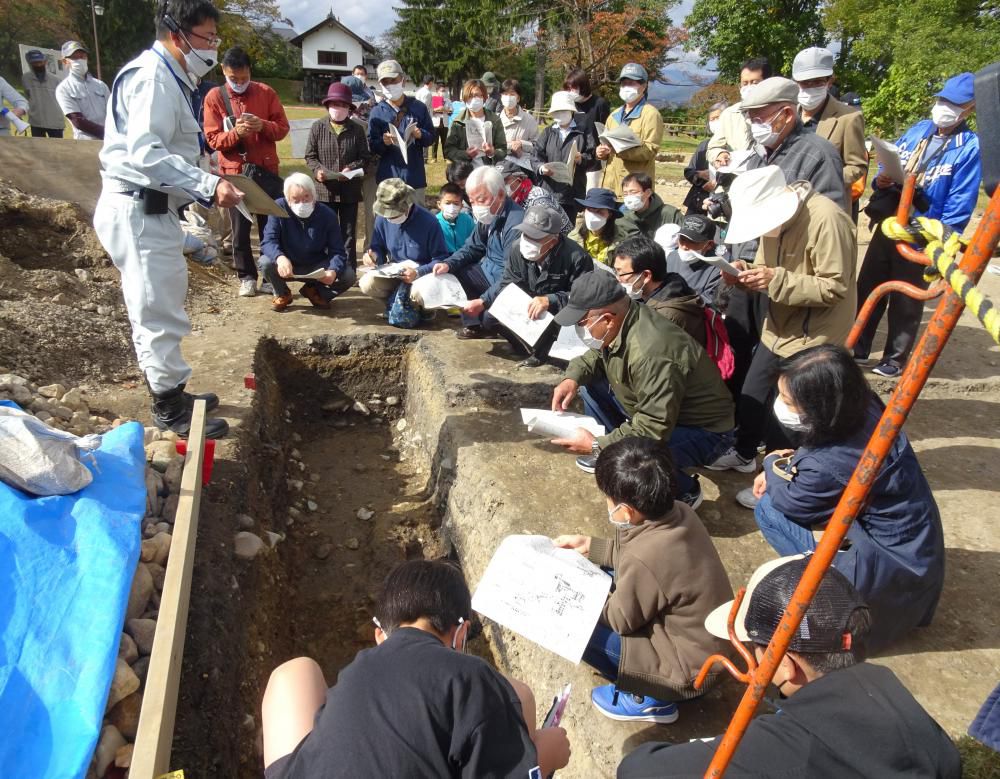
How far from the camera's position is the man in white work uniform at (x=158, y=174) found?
3104 mm

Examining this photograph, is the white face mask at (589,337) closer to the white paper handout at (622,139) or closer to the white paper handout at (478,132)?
the white paper handout at (622,139)

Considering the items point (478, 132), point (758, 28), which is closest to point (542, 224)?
point (478, 132)

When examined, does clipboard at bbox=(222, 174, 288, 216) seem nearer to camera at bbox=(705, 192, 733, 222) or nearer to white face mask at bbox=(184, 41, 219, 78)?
white face mask at bbox=(184, 41, 219, 78)

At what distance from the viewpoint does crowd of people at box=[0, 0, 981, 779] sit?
1.47 m

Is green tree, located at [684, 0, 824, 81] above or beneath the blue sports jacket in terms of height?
above

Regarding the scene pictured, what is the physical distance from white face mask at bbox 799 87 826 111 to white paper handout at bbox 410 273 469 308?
114 inches

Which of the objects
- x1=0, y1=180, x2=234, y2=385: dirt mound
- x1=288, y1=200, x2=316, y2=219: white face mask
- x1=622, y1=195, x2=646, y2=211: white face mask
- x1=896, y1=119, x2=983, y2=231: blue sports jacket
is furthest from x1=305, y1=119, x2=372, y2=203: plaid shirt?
x1=896, y1=119, x2=983, y2=231: blue sports jacket

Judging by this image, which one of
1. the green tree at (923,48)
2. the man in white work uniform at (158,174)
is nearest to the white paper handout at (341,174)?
the man in white work uniform at (158,174)

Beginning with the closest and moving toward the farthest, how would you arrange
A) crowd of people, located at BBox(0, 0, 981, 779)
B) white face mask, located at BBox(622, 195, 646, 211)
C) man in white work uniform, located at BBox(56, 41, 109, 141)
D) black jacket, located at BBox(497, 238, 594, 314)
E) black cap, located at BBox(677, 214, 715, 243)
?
1. crowd of people, located at BBox(0, 0, 981, 779)
2. black cap, located at BBox(677, 214, 715, 243)
3. black jacket, located at BBox(497, 238, 594, 314)
4. white face mask, located at BBox(622, 195, 646, 211)
5. man in white work uniform, located at BBox(56, 41, 109, 141)

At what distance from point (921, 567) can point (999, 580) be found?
1142mm

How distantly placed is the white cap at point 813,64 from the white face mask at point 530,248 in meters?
2.07

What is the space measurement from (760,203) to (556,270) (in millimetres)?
1668

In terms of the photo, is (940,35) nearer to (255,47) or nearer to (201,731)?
(201,731)

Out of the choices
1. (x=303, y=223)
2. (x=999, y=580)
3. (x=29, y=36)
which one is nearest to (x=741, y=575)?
Answer: (x=999, y=580)
